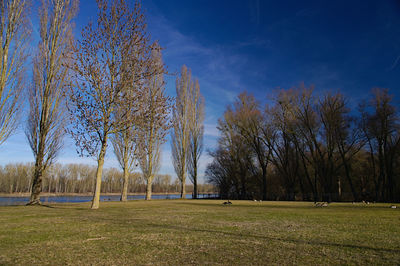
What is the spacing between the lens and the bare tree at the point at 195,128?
35.3 metres

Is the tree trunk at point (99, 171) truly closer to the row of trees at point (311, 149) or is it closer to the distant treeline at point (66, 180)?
the row of trees at point (311, 149)

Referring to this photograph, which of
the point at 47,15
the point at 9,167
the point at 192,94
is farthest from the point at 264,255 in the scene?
the point at 9,167

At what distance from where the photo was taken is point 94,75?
39.6 feet

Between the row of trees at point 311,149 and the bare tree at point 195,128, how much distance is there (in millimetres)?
3749

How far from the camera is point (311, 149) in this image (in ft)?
99.8

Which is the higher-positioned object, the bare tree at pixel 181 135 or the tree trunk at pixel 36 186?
the bare tree at pixel 181 135

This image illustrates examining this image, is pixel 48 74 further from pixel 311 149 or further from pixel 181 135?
pixel 311 149

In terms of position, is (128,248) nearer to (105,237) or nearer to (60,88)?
(105,237)

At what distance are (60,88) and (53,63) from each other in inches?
65.5

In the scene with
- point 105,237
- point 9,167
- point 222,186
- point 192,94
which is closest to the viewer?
point 105,237

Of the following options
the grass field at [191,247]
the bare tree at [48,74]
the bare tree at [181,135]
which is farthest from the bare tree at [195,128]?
the grass field at [191,247]

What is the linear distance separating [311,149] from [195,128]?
15.3 metres

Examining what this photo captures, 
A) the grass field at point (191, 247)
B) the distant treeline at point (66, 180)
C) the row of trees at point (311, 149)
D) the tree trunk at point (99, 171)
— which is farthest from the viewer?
the distant treeline at point (66, 180)

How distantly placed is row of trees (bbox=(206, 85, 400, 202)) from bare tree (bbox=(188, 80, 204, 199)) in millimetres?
3749
